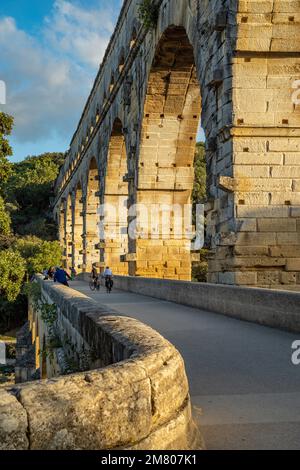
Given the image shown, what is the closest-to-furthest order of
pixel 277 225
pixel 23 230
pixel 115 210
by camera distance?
pixel 277 225 → pixel 115 210 → pixel 23 230

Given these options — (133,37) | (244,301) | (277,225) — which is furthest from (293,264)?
(133,37)

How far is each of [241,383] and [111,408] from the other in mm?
2186

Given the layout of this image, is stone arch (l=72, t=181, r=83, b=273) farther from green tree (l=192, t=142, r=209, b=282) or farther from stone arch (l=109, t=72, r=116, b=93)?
stone arch (l=109, t=72, r=116, b=93)

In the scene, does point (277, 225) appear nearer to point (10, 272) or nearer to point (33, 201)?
point (10, 272)

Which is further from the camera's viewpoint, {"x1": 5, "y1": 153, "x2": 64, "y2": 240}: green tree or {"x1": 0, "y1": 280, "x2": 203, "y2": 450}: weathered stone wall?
{"x1": 5, "y1": 153, "x2": 64, "y2": 240}: green tree

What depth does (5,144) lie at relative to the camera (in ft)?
74.4

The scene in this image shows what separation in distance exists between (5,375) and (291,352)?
26.1 m

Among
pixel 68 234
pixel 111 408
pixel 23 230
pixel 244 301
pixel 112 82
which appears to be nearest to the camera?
pixel 111 408

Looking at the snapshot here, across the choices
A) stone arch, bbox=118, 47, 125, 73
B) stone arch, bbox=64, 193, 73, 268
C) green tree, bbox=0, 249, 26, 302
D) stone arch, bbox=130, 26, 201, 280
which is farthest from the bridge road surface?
stone arch, bbox=64, 193, 73, 268

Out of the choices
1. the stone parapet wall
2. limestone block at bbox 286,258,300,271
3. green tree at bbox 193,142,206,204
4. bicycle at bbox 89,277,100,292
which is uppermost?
green tree at bbox 193,142,206,204

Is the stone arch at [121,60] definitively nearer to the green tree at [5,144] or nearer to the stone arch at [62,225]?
the green tree at [5,144]

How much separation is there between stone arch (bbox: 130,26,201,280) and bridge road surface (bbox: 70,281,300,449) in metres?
11.9

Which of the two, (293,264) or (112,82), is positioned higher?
(112,82)

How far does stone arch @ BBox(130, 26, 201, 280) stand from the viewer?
61.2 ft
